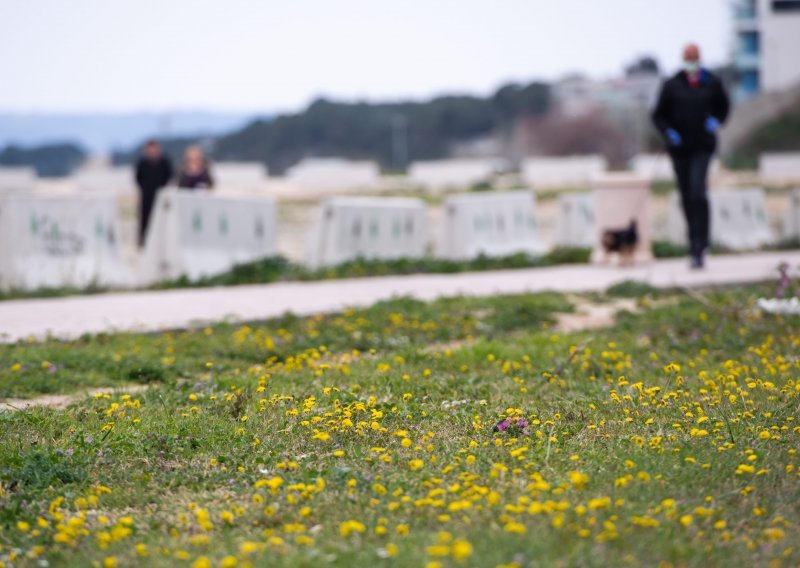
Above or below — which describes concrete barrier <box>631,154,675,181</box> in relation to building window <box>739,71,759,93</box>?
below

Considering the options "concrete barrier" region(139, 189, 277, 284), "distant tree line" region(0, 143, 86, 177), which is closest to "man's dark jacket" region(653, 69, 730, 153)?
"concrete barrier" region(139, 189, 277, 284)

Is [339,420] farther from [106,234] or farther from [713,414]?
[106,234]

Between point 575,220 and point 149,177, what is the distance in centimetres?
612

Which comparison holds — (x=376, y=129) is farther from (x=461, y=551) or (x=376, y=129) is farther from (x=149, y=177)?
(x=461, y=551)

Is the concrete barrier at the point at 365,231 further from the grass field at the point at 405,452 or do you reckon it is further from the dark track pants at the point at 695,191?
the grass field at the point at 405,452

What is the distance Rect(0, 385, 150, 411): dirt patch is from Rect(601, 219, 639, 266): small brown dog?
27.0 ft

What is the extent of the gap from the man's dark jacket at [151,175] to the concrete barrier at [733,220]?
7.39 metres

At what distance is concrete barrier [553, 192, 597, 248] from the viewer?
18703mm

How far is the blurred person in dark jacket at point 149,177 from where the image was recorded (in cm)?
1797

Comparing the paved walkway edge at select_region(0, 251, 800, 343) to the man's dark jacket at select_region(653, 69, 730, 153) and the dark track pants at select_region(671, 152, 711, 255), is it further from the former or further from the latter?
the man's dark jacket at select_region(653, 69, 730, 153)

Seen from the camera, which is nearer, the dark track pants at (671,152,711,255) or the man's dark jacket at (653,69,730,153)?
the man's dark jacket at (653,69,730,153)

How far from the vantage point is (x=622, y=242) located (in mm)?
14664

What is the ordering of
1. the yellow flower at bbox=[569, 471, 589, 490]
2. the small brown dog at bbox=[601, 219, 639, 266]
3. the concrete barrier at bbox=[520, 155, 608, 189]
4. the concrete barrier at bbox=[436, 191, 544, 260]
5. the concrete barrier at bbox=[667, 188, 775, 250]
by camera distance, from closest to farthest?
the yellow flower at bbox=[569, 471, 589, 490] → the small brown dog at bbox=[601, 219, 639, 266] → the concrete barrier at bbox=[436, 191, 544, 260] → the concrete barrier at bbox=[667, 188, 775, 250] → the concrete barrier at bbox=[520, 155, 608, 189]

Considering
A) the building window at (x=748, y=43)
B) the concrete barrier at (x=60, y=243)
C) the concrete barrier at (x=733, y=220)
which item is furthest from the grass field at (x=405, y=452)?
the building window at (x=748, y=43)
